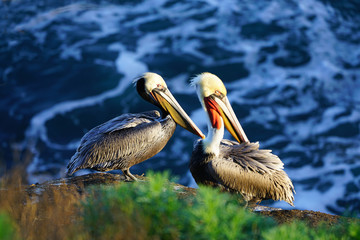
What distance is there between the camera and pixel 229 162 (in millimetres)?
5281

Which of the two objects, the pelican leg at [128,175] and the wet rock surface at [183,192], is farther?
the pelican leg at [128,175]

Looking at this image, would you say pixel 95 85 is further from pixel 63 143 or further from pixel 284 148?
pixel 284 148

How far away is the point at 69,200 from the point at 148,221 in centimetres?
129

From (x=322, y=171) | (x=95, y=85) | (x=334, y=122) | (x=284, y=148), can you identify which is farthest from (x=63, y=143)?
(x=334, y=122)

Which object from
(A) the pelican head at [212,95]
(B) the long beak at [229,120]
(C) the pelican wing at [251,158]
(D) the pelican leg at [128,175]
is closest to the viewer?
(C) the pelican wing at [251,158]

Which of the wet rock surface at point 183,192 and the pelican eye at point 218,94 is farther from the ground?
the pelican eye at point 218,94

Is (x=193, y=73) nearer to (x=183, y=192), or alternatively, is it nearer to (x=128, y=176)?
(x=128, y=176)

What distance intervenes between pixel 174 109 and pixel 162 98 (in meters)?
0.25

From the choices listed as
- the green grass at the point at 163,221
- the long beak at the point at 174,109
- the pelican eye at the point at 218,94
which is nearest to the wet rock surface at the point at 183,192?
the long beak at the point at 174,109

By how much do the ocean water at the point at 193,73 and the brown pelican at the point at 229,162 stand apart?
3560 millimetres

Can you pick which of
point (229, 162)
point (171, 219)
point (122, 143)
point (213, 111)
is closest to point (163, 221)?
point (171, 219)

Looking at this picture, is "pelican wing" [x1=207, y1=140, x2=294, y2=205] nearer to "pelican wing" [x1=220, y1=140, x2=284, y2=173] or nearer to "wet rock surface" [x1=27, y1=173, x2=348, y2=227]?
"pelican wing" [x1=220, y1=140, x2=284, y2=173]

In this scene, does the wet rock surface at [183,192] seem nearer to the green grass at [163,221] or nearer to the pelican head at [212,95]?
the pelican head at [212,95]

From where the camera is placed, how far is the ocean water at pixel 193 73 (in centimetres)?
1105
